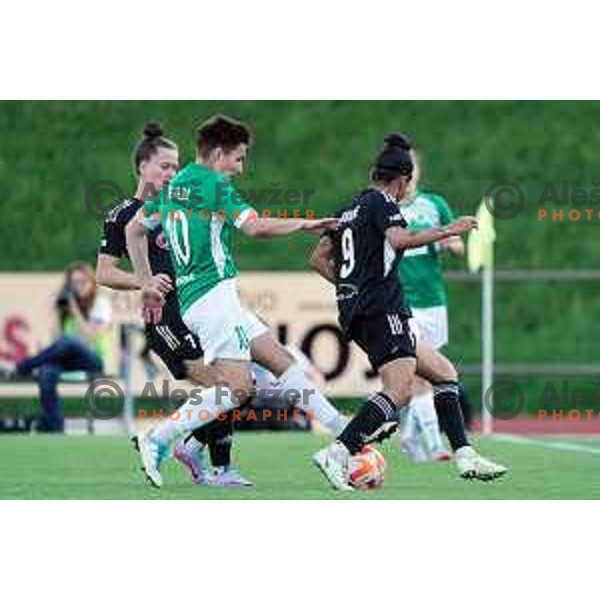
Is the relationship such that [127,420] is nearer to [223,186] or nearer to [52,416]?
[52,416]

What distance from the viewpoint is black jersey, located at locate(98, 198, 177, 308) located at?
11.8 meters

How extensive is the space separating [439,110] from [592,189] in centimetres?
224

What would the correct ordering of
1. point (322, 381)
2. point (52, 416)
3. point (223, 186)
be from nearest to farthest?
point (223, 186) < point (52, 416) < point (322, 381)

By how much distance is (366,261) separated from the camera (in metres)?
11.0

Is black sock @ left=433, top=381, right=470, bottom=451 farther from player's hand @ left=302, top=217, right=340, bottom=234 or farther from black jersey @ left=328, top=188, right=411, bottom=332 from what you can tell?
player's hand @ left=302, top=217, right=340, bottom=234

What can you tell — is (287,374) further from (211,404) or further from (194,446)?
(194,446)

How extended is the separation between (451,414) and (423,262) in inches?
120

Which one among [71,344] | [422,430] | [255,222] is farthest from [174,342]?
[71,344]

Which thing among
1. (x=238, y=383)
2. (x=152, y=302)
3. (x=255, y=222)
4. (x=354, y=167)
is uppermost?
(x=354, y=167)

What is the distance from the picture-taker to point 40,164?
26.5 m

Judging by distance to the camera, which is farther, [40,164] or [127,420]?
[40,164]

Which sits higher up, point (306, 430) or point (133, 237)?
point (133, 237)

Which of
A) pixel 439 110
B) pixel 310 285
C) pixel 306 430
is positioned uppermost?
pixel 439 110

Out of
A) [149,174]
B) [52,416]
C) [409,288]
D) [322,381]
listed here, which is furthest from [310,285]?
[149,174]
